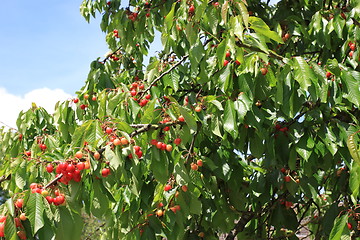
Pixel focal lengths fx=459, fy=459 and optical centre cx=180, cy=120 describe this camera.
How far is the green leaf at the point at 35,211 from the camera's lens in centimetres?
141

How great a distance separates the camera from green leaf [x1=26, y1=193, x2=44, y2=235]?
1405 mm

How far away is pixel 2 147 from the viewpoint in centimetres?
347

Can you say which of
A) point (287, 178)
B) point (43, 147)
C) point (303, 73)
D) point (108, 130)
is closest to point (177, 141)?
point (108, 130)

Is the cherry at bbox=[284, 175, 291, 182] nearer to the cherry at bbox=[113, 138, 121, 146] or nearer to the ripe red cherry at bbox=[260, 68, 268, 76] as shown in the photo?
the ripe red cherry at bbox=[260, 68, 268, 76]

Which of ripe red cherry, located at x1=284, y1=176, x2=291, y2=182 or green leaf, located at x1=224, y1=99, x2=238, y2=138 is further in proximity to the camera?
ripe red cherry, located at x1=284, y1=176, x2=291, y2=182

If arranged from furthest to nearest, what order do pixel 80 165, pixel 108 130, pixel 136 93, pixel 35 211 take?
pixel 136 93 < pixel 108 130 < pixel 80 165 < pixel 35 211

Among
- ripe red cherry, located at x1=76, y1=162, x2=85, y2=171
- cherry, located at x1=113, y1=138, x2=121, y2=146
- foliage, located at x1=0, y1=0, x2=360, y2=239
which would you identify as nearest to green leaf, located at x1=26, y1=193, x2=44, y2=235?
foliage, located at x1=0, y1=0, x2=360, y2=239

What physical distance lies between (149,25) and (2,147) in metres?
1.44

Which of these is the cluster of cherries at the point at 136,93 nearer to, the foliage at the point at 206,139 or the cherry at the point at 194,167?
the foliage at the point at 206,139

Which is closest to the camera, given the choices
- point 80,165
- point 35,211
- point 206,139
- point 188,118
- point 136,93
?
point 35,211

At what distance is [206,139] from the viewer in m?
2.53

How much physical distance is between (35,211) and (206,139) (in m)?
1.27

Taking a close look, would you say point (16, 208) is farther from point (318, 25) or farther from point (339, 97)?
point (318, 25)

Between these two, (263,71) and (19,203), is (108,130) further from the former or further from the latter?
(263,71)
